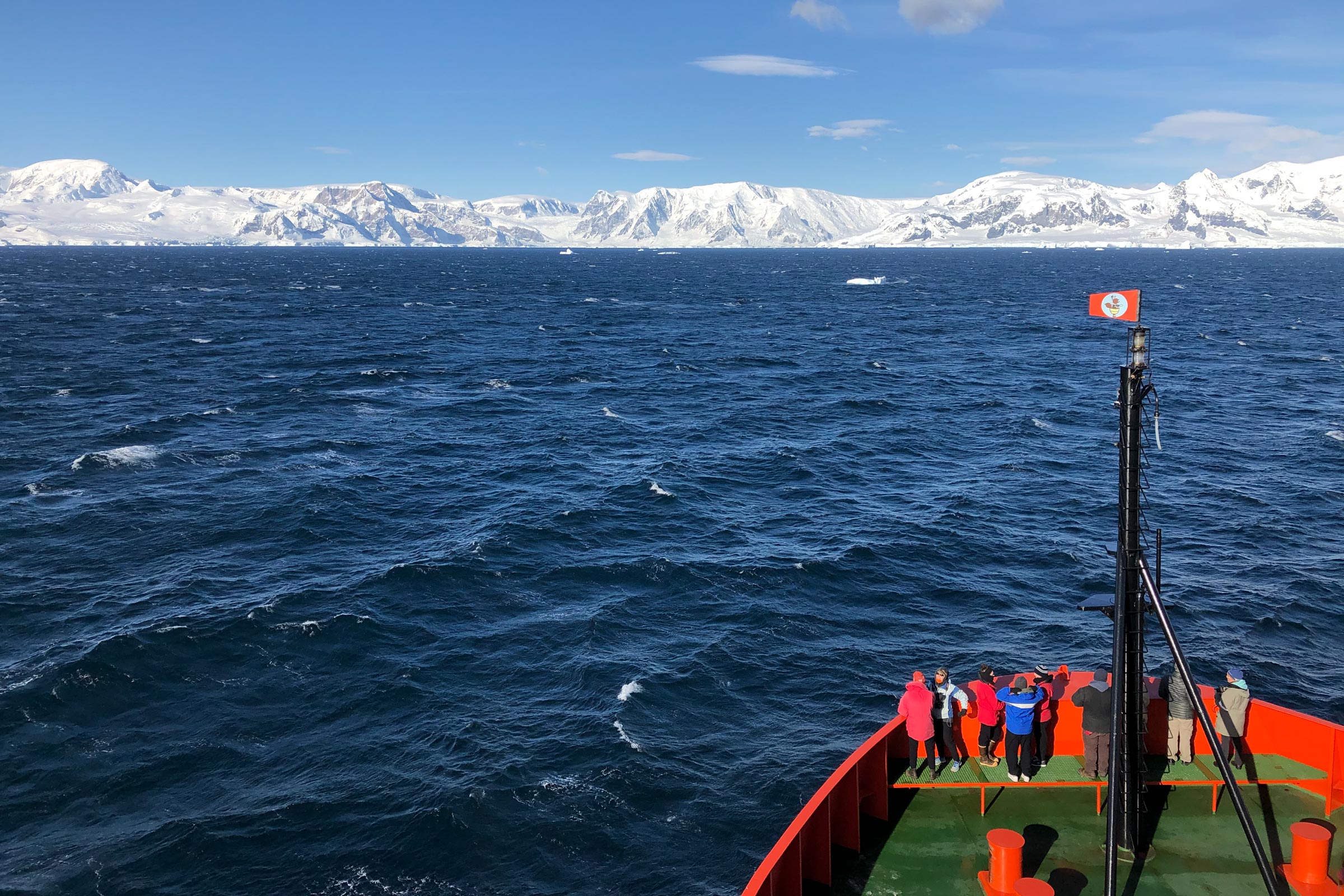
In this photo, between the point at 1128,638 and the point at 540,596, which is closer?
the point at 1128,638

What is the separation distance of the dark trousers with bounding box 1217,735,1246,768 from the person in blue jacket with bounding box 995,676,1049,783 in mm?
4047

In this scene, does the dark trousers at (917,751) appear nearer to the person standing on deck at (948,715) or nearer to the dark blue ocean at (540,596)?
the person standing on deck at (948,715)

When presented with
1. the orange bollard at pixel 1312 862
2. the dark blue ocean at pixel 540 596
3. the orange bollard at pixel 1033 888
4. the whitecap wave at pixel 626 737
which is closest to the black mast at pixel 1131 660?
the orange bollard at pixel 1312 862

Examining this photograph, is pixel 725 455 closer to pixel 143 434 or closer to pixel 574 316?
pixel 143 434

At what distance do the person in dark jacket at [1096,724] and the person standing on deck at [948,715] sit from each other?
222cm

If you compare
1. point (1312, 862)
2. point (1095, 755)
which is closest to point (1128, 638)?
point (1095, 755)

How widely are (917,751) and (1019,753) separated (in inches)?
78.5

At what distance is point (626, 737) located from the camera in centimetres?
3144

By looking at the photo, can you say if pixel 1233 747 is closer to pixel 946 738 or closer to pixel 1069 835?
pixel 1069 835

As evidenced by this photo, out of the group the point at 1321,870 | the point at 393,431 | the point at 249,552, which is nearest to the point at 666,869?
the point at 1321,870

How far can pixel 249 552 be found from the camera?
46.3 meters

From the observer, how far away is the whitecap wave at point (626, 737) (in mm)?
30891

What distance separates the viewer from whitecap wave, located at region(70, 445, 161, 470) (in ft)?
197

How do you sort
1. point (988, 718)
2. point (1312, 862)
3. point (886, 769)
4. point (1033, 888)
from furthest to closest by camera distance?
point (988, 718) → point (886, 769) → point (1312, 862) → point (1033, 888)
